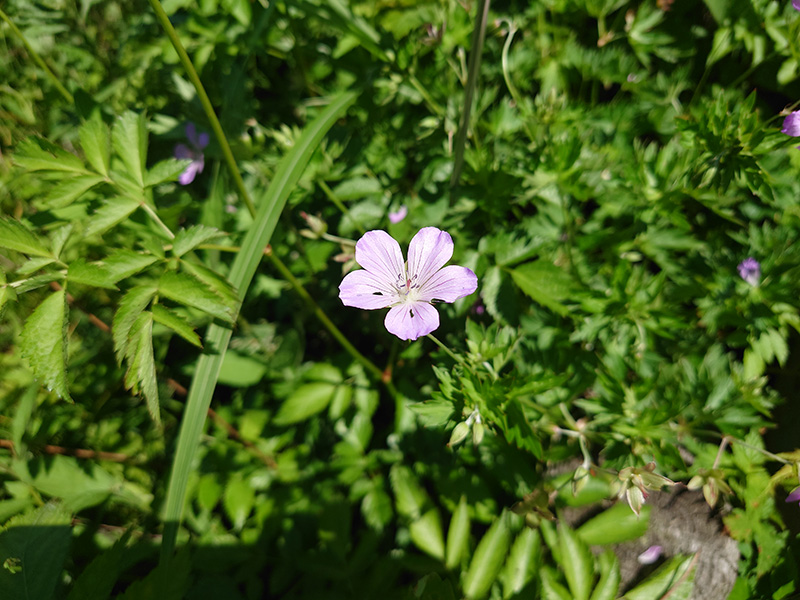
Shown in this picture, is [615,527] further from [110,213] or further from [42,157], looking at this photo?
[42,157]

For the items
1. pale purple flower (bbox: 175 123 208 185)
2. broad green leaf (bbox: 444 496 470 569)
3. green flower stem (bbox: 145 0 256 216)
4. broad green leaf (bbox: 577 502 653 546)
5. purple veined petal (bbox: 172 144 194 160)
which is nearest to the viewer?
green flower stem (bbox: 145 0 256 216)

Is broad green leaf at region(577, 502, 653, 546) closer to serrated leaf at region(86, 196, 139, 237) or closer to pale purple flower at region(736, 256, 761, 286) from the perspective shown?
pale purple flower at region(736, 256, 761, 286)

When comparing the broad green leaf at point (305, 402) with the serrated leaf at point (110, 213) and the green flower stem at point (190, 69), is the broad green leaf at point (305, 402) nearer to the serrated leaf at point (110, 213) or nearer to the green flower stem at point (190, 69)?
the green flower stem at point (190, 69)

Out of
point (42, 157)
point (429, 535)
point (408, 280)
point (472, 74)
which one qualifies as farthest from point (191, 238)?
point (429, 535)

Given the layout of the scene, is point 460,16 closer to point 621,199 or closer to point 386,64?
point 386,64

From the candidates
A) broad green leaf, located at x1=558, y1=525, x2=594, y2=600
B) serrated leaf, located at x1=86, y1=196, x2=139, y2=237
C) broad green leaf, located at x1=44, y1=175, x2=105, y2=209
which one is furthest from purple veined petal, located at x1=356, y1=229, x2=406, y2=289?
broad green leaf, located at x1=558, y1=525, x2=594, y2=600

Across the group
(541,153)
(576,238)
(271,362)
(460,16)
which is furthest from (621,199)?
(271,362)

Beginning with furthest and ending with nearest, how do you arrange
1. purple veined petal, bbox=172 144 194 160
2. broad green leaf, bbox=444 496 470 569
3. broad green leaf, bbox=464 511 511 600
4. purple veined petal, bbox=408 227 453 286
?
purple veined petal, bbox=172 144 194 160 < broad green leaf, bbox=444 496 470 569 < broad green leaf, bbox=464 511 511 600 < purple veined petal, bbox=408 227 453 286
